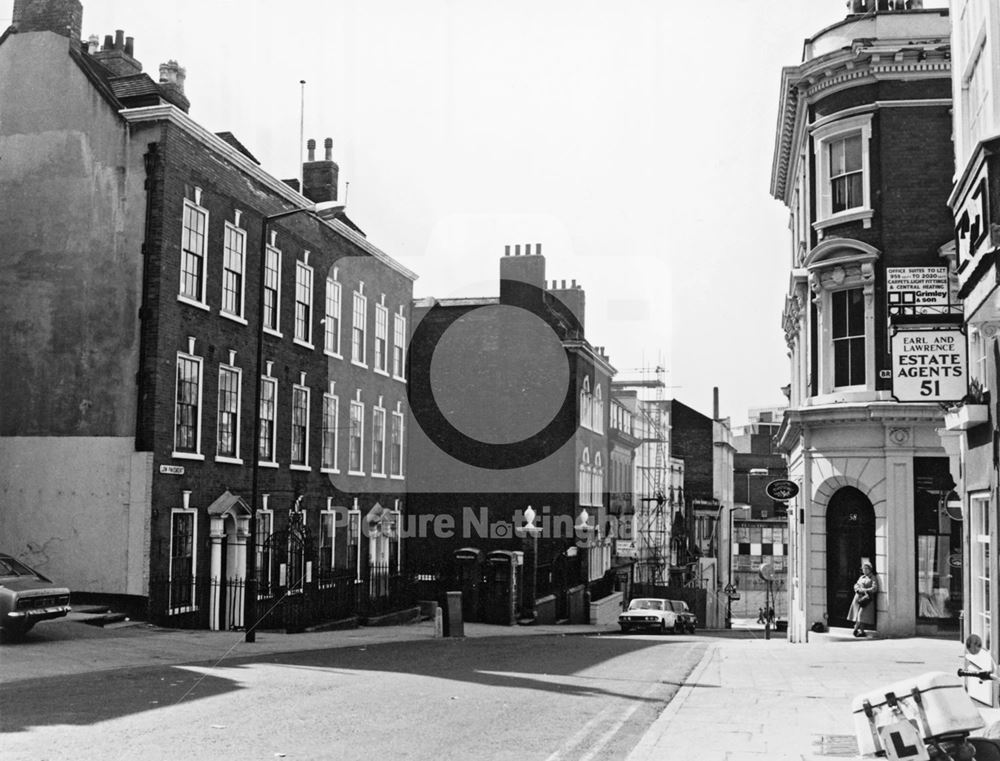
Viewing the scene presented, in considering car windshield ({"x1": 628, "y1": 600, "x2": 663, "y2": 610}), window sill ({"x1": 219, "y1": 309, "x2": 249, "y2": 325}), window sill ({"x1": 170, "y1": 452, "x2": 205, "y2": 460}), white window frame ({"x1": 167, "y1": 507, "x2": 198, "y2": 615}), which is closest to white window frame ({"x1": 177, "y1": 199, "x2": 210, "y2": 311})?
window sill ({"x1": 219, "y1": 309, "x2": 249, "y2": 325})

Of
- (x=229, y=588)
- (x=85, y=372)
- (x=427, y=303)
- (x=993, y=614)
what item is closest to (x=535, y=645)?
(x=229, y=588)

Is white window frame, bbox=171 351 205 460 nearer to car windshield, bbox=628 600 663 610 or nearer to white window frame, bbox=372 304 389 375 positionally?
white window frame, bbox=372 304 389 375

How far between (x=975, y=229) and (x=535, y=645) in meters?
A: 15.7

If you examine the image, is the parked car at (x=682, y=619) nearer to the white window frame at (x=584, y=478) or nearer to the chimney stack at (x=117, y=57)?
the white window frame at (x=584, y=478)

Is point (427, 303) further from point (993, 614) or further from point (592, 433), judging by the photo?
point (993, 614)

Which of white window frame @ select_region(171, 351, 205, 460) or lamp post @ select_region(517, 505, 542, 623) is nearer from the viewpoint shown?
white window frame @ select_region(171, 351, 205, 460)

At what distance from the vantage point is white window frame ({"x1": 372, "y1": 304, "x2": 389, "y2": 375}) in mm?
36156

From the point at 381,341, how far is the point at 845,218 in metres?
16.9

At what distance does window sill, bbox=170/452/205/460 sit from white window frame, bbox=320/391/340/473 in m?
7.29

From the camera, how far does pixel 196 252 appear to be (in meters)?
24.8

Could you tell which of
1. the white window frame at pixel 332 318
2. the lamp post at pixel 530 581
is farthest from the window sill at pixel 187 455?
the lamp post at pixel 530 581

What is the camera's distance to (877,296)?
25.6 metres

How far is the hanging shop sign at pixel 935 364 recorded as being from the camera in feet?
49.5

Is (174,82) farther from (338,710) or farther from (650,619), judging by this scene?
(650,619)
